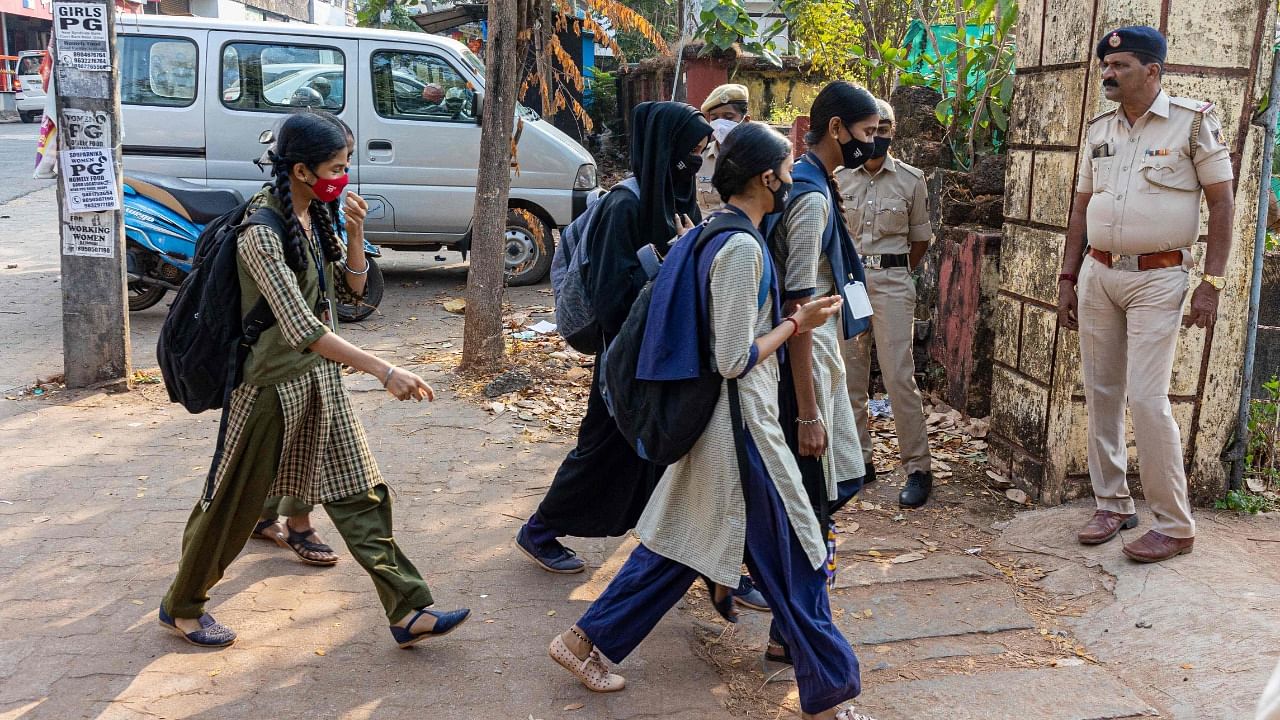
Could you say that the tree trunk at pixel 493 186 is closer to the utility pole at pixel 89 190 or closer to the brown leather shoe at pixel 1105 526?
the utility pole at pixel 89 190

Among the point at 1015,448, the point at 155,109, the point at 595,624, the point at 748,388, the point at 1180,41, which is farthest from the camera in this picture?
the point at 155,109

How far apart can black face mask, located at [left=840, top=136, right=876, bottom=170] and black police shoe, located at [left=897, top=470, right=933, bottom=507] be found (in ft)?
6.38

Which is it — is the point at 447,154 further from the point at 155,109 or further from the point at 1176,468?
the point at 1176,468

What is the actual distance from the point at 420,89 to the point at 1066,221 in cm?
607

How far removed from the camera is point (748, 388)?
2.96 m

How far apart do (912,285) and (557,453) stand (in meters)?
2.02

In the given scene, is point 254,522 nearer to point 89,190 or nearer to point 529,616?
point 529,616

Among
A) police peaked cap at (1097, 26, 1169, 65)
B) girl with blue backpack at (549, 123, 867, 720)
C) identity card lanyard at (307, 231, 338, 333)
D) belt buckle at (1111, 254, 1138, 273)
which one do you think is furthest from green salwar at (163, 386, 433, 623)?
police peaked cap at (1097, 26, 1169, 65)

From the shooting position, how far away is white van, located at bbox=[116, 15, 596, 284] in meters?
8.83

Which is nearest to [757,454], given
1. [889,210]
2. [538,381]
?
[889,210]

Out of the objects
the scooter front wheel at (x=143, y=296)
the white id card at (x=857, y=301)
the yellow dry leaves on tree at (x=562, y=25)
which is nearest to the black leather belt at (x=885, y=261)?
the white id card at (x=857, y=301)

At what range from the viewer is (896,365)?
5027mm

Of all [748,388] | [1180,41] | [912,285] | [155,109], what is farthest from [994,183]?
[155,109]

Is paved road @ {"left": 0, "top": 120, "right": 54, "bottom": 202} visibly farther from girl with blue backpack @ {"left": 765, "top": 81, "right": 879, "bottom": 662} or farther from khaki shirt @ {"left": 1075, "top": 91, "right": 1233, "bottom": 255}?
khaki shirt @ {"left": 1075, "top": 91, "right": 1233, "bottom": 255}
